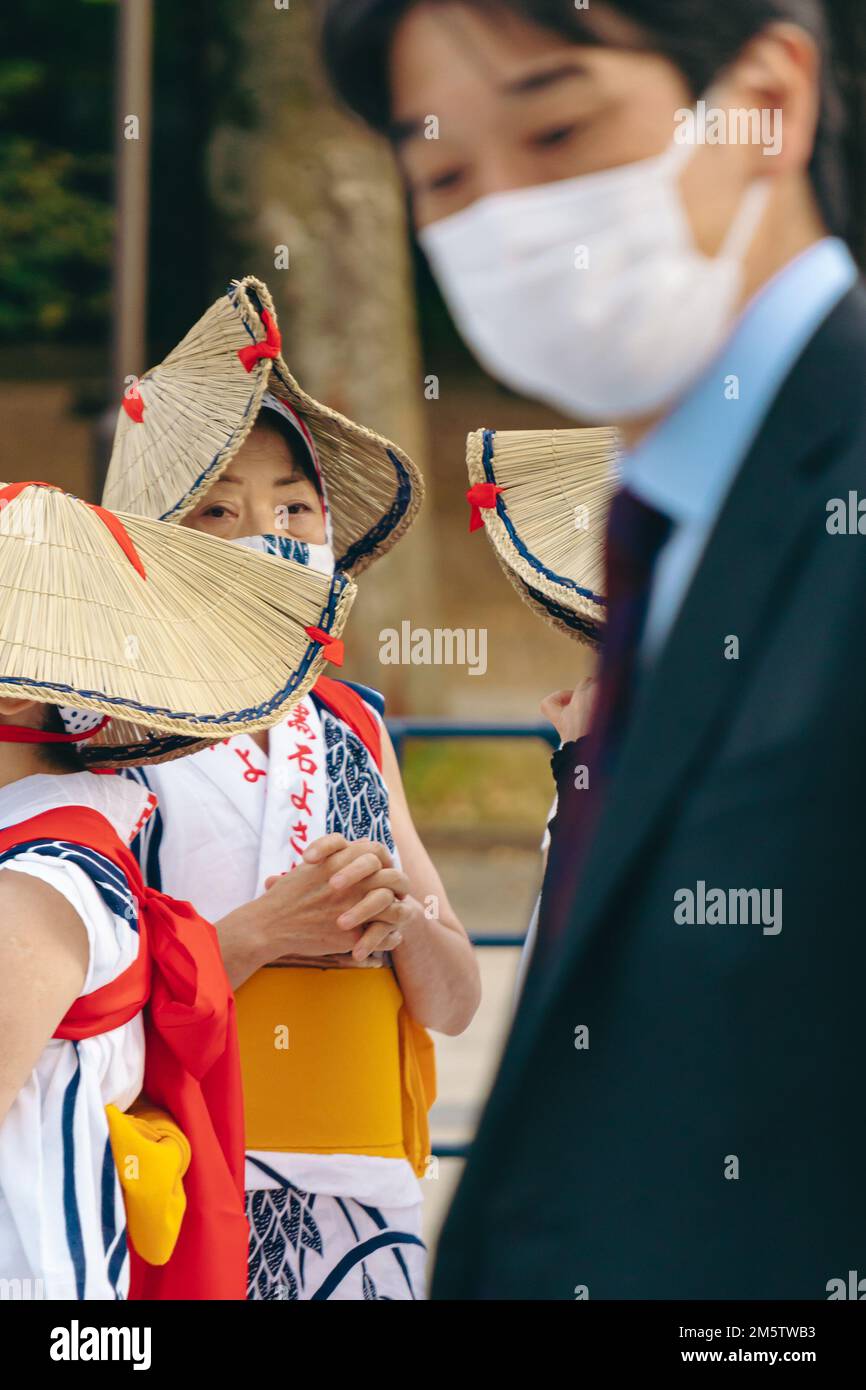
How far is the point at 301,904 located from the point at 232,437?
0.66m

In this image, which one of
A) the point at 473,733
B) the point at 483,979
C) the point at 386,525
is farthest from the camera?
the point at 483,979

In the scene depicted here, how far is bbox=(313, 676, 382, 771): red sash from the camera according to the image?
264 cm

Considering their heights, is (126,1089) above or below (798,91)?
below

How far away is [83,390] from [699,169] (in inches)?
621

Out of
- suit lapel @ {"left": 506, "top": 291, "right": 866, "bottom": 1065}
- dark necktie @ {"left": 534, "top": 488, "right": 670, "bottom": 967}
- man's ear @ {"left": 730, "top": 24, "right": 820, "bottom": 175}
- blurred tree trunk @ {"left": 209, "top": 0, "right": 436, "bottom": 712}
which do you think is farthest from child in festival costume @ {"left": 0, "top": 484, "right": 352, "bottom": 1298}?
blurred tree trunk @ {"left": 209, "top": 0, "right": 436, "bottom": 712}

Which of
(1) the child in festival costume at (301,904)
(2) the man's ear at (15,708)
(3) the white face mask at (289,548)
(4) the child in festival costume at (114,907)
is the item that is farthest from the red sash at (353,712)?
(2) the man's ear at (15,708)

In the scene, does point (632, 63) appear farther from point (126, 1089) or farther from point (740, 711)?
point (126, 1089)

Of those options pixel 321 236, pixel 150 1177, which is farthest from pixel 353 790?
pixel 321 236

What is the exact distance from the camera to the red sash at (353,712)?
2641mm

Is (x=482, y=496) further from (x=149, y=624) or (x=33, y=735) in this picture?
(x=33, y=735)

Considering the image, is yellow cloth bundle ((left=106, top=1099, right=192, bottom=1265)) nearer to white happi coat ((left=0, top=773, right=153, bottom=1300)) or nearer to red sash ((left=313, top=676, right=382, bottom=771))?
white happi coat ((left=0, top=773, right=153, bottom=1300))

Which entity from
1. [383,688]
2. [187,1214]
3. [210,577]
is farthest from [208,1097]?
[383,688]

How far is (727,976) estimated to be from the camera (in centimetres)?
91
